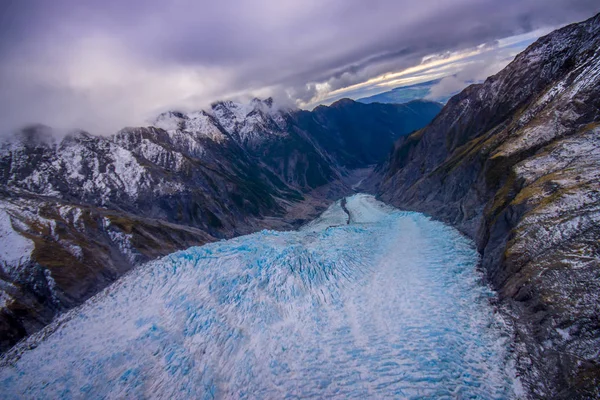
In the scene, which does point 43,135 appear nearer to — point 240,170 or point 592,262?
point 240,170

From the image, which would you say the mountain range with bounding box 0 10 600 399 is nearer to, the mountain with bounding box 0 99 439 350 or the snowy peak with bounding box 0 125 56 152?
the mountain with bounding box 0 99 439 350

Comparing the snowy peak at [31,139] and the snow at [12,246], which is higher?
the snowy peak at [31,139]

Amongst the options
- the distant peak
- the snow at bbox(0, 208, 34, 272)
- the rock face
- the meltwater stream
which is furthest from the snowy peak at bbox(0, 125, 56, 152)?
the rock face

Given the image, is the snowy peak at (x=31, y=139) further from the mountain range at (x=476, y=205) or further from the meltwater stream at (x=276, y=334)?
the meltwater stream at (x=276, y=334)

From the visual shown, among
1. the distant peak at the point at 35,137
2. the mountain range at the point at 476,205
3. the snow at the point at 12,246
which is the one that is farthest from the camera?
the distant peak at the point at 35,137

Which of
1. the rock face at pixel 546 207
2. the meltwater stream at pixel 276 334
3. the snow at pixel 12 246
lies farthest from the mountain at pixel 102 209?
the rock face at pixel 546 207

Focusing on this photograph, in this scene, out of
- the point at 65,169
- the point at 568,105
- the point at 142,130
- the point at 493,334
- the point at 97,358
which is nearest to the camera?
the point at 493,334

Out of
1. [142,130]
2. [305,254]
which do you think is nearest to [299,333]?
[305,254]
